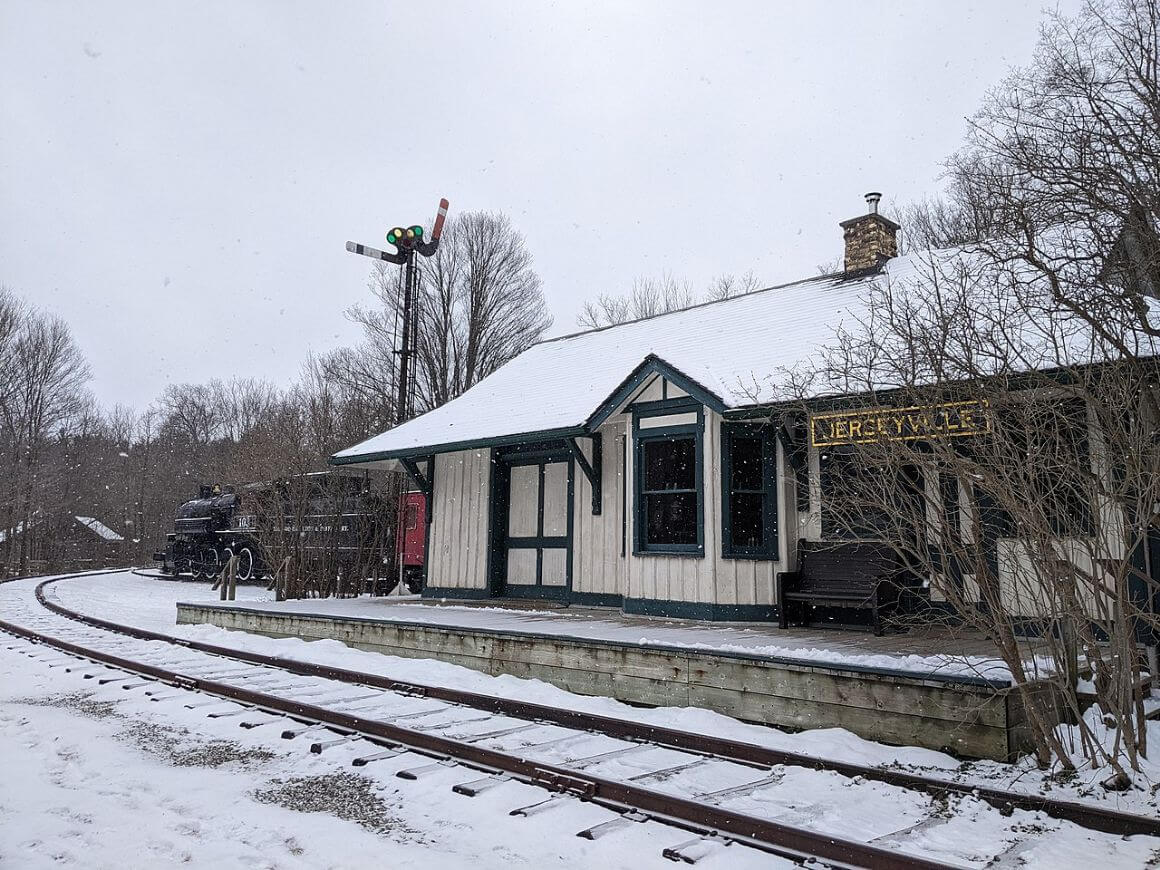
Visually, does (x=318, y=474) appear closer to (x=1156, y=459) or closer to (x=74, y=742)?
(x=74, y=742)

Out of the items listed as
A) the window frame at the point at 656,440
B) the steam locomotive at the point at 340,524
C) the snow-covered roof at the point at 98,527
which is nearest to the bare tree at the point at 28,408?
the snow-covered roof at the point at 98,527

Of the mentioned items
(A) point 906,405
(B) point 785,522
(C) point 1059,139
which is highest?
(C) point 1059,139

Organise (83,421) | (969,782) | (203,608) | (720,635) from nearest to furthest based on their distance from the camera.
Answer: (969,782)
(720,635)
(203,608)
(83,421)

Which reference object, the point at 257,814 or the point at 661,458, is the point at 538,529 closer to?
the point at 661,458

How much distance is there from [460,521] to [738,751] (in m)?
8.53

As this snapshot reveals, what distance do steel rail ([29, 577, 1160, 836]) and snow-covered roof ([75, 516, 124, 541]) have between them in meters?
39.7

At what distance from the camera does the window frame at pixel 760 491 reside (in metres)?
9.17

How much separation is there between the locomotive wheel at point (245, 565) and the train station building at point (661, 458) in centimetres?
1024

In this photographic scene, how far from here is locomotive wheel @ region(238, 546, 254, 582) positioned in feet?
75.8

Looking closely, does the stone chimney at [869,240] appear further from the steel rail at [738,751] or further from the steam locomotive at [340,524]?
the steam locomotive at [340,524]

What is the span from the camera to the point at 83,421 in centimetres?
4188

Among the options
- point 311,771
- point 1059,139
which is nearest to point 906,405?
point 1059,139

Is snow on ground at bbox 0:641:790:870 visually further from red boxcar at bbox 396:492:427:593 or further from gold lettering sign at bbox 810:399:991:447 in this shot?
red boxcar at bbox 396:492:427:593

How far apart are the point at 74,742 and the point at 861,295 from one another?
9.97 metres
